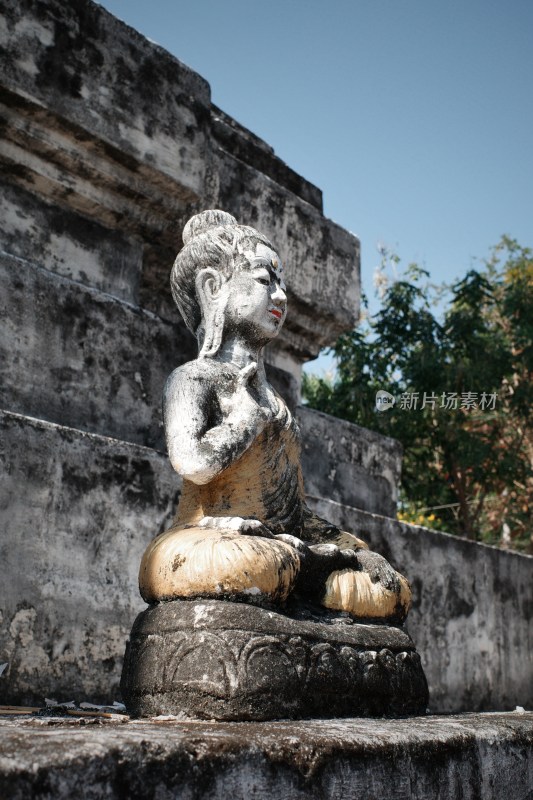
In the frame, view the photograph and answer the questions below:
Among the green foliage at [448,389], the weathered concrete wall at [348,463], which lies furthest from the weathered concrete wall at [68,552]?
the green foliage at [448,389]

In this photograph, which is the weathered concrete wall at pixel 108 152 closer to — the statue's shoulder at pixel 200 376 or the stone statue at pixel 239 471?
the stone statue at pixel 239 471

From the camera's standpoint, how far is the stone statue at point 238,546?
267 cm

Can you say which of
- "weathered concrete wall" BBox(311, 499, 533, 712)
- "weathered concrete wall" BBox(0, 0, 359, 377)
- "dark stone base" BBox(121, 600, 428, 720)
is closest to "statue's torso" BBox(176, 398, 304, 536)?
"dark stone base" BBox(121, 600, 428, 720)

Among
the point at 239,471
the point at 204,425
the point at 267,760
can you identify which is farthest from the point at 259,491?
the point at 267,760

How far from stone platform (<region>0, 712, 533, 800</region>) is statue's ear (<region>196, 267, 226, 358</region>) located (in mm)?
1487

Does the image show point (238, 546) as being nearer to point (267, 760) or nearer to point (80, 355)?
point (267, 760)

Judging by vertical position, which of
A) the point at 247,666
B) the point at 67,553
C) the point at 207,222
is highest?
the point at 207,222

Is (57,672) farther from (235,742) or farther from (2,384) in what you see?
(235,742)

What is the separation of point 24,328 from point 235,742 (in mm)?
2434

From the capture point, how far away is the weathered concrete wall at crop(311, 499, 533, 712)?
214 inches

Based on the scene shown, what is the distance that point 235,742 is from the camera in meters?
2.06

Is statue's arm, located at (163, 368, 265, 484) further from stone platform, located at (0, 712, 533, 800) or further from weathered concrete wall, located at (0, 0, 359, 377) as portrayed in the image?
weathered concrete wall, located at (0, 0, 359, 377)

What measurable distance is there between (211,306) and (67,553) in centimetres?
116

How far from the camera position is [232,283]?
11.5ft
